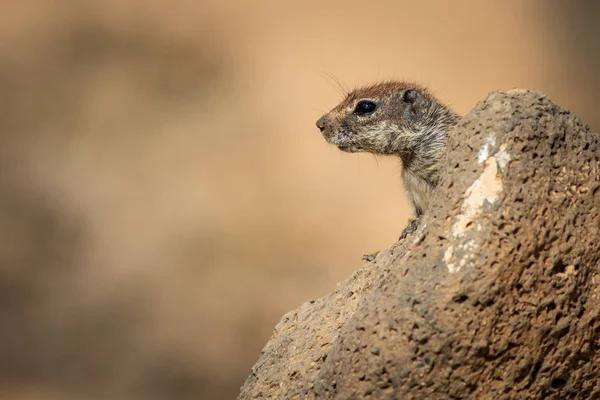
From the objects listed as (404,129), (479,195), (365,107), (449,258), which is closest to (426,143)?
(404,129)

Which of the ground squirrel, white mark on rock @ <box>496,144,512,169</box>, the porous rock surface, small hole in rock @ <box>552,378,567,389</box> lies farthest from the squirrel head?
small hole in rock @ <box>552,378,567,389</box>

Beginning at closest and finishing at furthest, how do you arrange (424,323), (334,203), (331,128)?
(424,323) < (331,128) < (334,203)

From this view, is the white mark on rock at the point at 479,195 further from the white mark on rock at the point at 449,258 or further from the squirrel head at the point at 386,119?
the squirrel head at the point at 386,119

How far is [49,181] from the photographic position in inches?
242

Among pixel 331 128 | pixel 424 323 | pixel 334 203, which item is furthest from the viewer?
pixel 334 203

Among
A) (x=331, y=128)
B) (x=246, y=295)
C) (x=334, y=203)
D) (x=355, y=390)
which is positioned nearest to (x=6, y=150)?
(x=246, y=295)

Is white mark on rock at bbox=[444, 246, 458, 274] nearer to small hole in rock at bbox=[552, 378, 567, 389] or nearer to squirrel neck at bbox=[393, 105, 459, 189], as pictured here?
small hole in rock at bbox=[552, 378, 567, 389]

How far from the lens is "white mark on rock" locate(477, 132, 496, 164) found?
238 cm

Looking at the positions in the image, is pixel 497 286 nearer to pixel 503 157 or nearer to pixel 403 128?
pixel 503 157

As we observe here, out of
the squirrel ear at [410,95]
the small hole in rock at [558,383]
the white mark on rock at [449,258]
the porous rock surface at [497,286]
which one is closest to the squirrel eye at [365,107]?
the squirrel ear at [410,95]

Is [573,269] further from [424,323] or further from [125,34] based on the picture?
[125,34]

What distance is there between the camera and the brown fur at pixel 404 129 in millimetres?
3543

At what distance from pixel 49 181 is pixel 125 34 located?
131cm

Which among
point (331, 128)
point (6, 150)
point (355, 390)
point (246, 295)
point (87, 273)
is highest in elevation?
point (6, 150)
